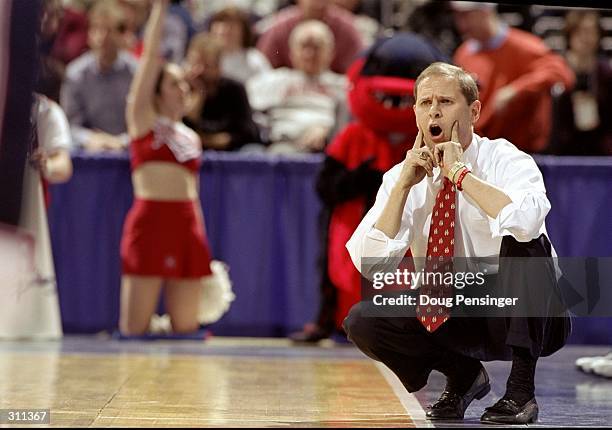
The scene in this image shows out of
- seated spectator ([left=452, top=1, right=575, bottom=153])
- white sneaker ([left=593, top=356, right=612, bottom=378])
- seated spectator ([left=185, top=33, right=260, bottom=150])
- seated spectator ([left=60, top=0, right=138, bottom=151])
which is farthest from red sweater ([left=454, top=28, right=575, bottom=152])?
seated spectator ([left=60, top=0, right=138, bottom=151])

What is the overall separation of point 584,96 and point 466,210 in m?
3.50

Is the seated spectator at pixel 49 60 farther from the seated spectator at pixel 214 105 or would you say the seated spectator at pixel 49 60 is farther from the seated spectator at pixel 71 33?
the seated spectator at pixel 214 105

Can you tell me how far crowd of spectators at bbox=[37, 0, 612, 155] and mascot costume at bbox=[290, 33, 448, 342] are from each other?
2.34 ft

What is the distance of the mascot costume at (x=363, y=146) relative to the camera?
5129mm

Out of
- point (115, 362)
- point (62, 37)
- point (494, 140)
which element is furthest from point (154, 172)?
point (494, 140)

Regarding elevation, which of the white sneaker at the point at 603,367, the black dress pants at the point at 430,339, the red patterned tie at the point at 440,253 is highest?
the red patterned tie at the point at 440,253

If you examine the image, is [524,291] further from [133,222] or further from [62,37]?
[62,37]

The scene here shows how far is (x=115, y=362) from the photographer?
5176mm

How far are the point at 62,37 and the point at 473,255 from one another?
4825mm

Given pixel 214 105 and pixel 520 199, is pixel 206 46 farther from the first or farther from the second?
pixel 520 199

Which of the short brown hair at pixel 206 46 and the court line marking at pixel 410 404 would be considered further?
the short brown hair at pixel 206 46

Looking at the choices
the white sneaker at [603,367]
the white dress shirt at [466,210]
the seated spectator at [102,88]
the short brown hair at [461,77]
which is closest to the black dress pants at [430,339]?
the white dress shirt at [466,210]

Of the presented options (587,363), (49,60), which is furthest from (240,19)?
(587,363)

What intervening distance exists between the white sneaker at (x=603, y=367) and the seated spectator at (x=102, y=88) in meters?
3.09
